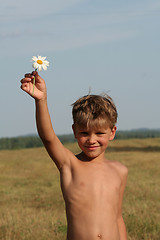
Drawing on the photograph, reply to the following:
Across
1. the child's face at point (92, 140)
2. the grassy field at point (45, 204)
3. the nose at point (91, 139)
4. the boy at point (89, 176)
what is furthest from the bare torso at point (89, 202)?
the grassy field at point (45, 204)

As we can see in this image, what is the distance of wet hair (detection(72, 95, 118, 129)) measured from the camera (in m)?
3.49

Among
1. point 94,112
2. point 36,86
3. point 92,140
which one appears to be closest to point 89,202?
point 92,140

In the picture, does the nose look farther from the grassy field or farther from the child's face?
the grassy field

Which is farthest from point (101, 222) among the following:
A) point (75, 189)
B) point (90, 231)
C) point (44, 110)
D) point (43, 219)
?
point (43, 219)

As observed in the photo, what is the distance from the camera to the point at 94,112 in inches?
139

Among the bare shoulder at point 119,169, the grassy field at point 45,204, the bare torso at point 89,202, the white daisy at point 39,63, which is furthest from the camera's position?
the grassy field at point 45,204

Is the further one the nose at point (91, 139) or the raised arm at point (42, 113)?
the nose at point (91, 139)

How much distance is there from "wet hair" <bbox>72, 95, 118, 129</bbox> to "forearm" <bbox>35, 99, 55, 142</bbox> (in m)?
0.35

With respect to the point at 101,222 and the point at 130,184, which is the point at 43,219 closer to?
the point at 101,222

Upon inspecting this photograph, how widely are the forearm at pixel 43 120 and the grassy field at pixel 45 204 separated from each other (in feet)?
14.6

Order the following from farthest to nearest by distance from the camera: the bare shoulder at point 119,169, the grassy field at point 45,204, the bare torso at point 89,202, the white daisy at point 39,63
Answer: the grassy field at point 45,204, the bare shoulder at point 119,169, the bare torso at point 89,202, the white daisy at point 39,63

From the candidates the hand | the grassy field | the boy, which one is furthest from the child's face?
the grassy field

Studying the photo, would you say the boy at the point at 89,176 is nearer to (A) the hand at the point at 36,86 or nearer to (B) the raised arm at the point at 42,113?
(B) the raised arm at the point at 42,113

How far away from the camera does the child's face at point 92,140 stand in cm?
351
